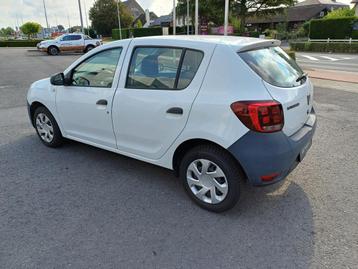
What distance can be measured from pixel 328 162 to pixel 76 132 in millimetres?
3416

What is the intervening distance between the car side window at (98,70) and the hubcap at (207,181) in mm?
1431

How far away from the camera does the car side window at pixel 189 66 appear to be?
302 cm

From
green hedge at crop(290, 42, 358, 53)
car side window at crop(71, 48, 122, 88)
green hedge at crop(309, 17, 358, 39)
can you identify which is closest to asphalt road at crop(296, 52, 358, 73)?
green hedge at crop(290, 42, 358, 53)

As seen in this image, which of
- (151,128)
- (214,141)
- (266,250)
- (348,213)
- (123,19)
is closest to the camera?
(266,250)

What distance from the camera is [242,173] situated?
2961 mm

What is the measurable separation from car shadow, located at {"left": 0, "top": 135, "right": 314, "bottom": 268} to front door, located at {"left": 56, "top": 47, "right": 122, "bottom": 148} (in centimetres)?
49

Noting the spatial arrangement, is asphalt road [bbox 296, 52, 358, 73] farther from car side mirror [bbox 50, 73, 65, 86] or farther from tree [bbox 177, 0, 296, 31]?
tree [bbox 177, 0, 296, 31]

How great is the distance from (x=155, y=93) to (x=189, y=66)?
1.49 feet

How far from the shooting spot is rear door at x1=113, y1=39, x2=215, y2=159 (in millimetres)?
3035

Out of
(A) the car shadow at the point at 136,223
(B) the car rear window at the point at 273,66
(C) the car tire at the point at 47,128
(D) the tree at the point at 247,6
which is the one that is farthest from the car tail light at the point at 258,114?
(D) the tree at the point at 247,6

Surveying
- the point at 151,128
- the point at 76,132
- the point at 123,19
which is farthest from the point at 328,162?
the point at 123,19

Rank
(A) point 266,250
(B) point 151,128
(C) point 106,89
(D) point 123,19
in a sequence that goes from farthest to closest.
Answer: (D) point 123,19 → (C) point 106,89 → (B) point 151,128 → (A) point 266,250

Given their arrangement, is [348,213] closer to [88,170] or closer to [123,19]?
[88,170]

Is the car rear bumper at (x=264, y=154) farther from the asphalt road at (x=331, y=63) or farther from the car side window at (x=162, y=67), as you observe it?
the asphalt road at (x=331, y=63)
